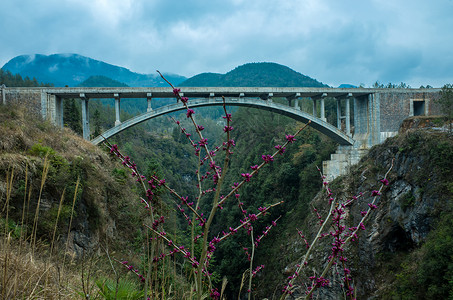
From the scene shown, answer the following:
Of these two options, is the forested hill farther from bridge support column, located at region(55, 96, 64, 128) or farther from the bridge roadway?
bridge support column, located at region(55, 96, 64, 128)

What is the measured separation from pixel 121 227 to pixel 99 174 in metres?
2.04

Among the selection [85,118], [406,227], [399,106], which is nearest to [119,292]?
[406,227]

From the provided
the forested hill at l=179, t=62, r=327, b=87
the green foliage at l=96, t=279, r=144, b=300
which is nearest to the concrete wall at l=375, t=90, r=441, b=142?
the green foliage at l=96, t=279, r=144, b=300

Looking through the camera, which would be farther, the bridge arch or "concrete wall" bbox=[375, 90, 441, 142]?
"concrete wall" bbox=[375, 90, 441, 142]

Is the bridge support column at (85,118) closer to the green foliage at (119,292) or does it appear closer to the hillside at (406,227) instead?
the hillside at (406,227)

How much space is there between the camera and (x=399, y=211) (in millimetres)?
14711

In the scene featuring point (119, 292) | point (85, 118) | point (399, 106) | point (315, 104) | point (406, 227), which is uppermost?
point (315, 104)

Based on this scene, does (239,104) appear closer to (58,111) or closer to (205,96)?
(205,96)

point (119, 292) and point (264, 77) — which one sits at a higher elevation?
point (264, 77)

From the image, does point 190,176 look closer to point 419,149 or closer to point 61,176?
point 419,149

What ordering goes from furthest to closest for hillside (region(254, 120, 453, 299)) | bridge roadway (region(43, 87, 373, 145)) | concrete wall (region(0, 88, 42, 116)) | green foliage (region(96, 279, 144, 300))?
1. bridge roadway (region(43, 87, 373, 145))
2. concrete wall (region(0, 88, 42, 116))
3. hillside (region(254, 120, 453, 299))
4. green foliage (region(96, 279, 144, 300))

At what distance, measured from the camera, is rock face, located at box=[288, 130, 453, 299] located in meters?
13.2

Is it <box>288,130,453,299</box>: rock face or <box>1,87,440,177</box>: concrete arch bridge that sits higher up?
<box>1,87,440,177</box>: concrete arch bridge

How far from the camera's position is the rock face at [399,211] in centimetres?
1321
